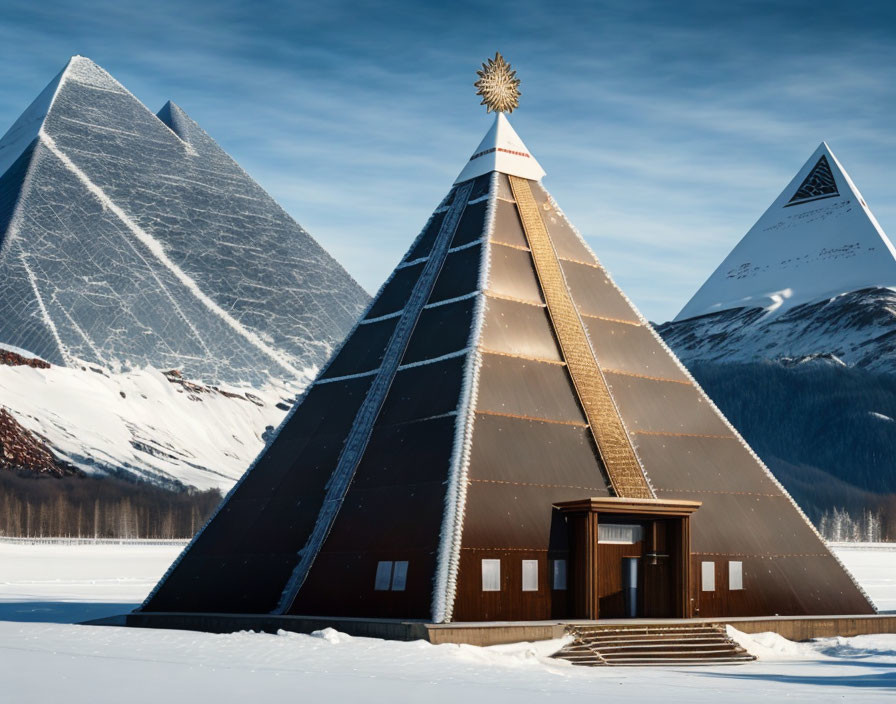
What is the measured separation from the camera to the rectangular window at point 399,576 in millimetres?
24516

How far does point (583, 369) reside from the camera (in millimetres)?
28578

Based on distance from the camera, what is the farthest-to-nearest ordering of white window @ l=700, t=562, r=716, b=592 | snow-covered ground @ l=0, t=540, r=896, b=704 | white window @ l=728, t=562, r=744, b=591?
white window @ l=728, t=562, r=744, b=591 → white window @ l=700, t=562, r=716, b=592 → snow-covered ground @ l=0, t=540, r=896, b=704

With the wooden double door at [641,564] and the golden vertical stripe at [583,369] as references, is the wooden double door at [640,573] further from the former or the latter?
the golden vertical stripe at [583,369]

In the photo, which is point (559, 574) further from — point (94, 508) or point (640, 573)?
point (94, 508)

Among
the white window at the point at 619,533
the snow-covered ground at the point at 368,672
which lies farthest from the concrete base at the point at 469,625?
the white window at the point at 619,533

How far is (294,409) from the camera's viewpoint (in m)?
30.8


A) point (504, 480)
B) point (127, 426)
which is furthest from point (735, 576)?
point (127, 426)

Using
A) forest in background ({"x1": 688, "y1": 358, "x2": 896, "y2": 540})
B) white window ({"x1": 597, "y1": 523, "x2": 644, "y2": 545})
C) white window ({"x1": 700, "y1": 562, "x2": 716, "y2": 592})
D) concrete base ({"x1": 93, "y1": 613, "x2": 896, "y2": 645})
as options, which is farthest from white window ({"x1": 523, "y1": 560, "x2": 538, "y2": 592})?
forest in background ({"x1": 688, "y1": 358, "x2": 896, "y2": 540})

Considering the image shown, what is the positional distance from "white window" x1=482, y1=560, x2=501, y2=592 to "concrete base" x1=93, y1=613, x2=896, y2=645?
0.91 metres

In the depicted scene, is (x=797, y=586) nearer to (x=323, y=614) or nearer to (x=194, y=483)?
(x=323, y=614)

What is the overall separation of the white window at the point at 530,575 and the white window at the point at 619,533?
1800mm

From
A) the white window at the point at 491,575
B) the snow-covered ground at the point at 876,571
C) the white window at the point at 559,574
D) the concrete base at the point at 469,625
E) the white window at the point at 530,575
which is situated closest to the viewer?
the concrete base at the point at 469,625

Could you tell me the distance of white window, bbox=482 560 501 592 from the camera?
24453 millimetres

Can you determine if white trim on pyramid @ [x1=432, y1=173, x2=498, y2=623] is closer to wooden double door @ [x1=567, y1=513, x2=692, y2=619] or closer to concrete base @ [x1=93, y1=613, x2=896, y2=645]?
concrete base @ [x1=93, y1=613, x2=896, y2=645]
